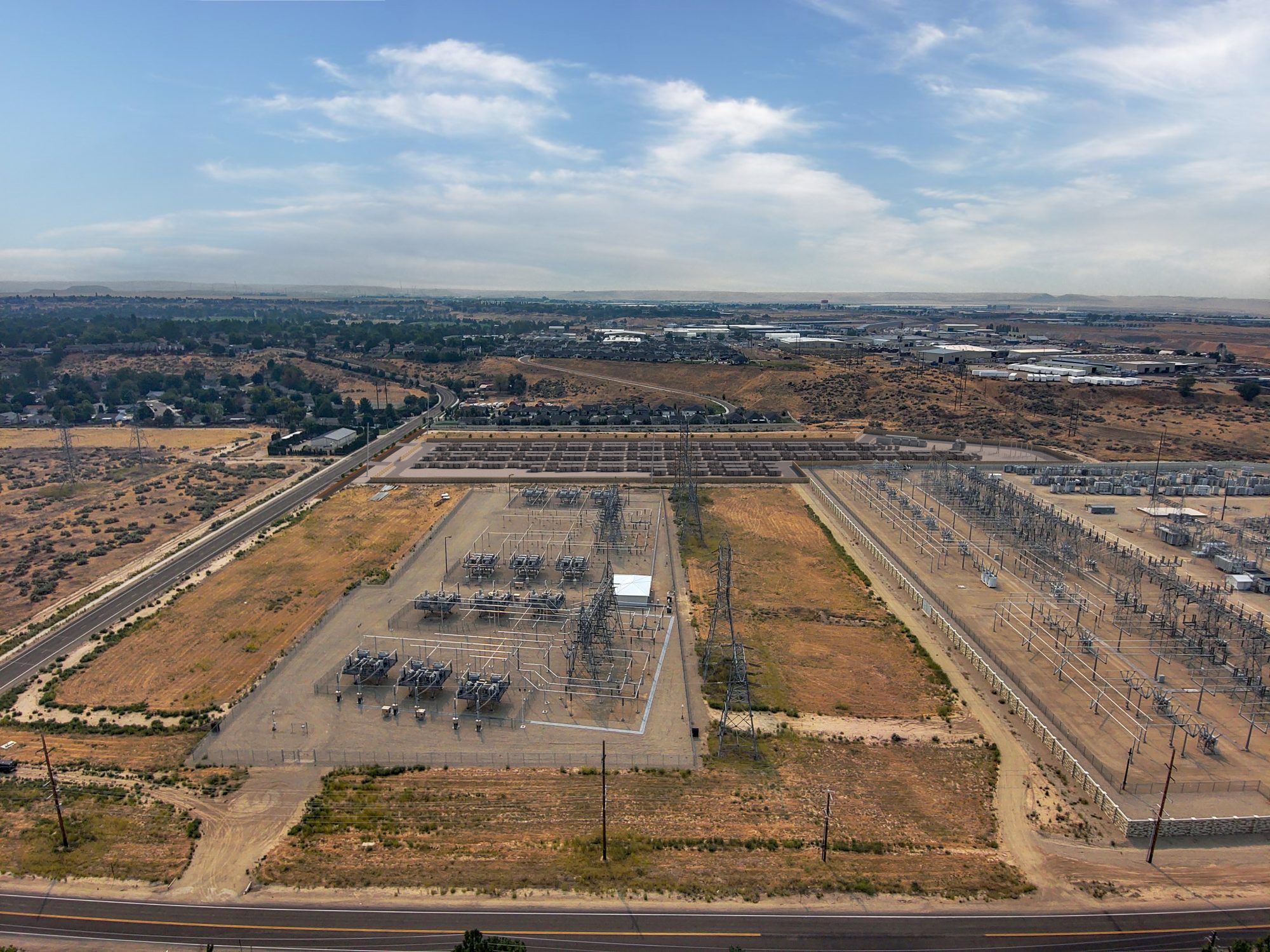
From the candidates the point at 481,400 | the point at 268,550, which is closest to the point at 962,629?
the point at 268,550

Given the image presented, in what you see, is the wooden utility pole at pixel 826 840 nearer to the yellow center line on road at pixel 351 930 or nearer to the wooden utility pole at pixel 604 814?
the yellow center line on road at pixel 351 930

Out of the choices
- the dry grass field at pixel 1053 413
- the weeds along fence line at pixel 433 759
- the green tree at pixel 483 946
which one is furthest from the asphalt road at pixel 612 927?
the dry grass field at pixel 1053 413

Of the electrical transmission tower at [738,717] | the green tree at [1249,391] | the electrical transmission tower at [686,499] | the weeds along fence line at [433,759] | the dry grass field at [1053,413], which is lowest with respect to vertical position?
the weeds along fence line at [433,759]

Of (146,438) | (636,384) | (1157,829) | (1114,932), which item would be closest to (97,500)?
(146,438)

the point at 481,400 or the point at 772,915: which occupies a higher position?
the point at 481,400

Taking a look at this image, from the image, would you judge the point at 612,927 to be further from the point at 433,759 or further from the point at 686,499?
the point at 686,499

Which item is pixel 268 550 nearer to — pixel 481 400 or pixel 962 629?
pixel 962 629
